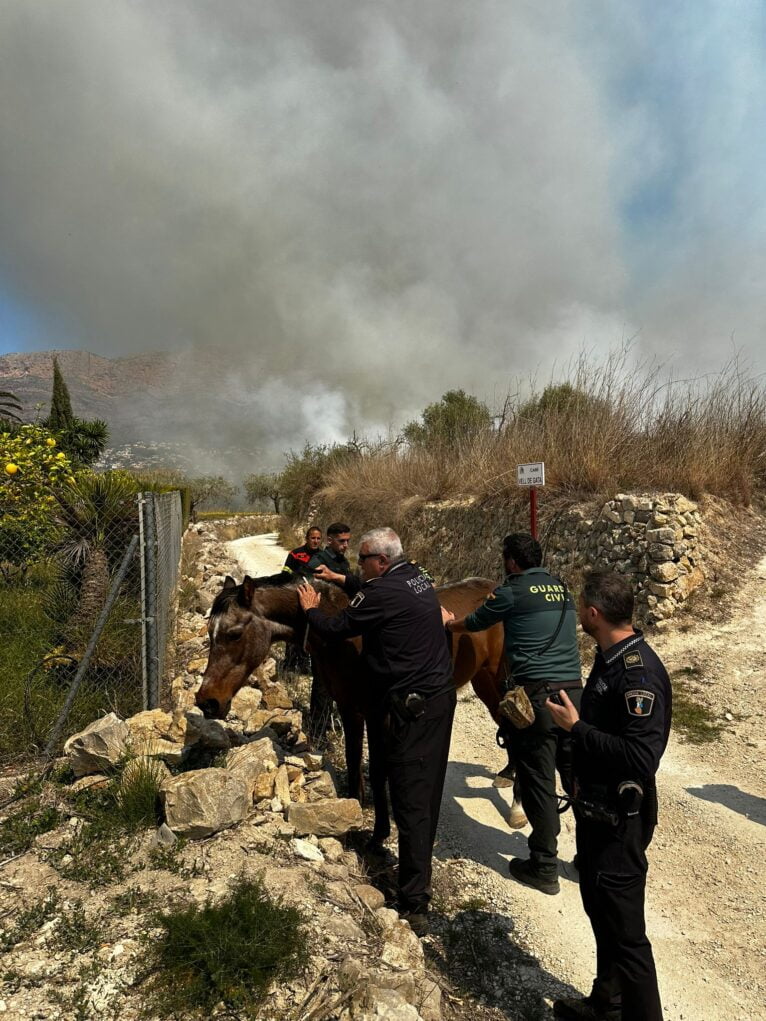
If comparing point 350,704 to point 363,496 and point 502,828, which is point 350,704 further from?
point 363,496

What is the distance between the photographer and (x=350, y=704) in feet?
14.4

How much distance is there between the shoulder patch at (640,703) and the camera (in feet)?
7.52

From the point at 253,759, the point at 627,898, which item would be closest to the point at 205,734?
the point at 253,759

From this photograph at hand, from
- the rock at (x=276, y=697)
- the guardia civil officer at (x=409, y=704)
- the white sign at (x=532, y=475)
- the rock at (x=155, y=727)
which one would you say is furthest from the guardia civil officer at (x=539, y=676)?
the white sign at (x=532, y=475)

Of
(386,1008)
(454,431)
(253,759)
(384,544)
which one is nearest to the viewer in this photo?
(386,1008)

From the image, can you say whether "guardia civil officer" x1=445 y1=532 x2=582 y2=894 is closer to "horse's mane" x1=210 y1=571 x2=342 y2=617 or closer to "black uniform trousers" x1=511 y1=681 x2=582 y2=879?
"black uniform trousers" x1=511 y1=681 x2=582 y2=879

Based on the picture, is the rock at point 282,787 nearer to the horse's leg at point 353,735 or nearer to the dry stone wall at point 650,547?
the horse's leg at point 353,735

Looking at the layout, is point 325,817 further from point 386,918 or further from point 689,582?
point 689,582

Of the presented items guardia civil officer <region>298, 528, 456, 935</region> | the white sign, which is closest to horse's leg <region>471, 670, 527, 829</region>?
guardia civil officer <region>298, 528, 456, 935</region>

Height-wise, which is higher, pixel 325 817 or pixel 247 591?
pixel 247 591

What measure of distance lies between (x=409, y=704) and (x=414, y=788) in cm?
52

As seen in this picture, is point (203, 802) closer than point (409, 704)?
No

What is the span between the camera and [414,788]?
330 cm

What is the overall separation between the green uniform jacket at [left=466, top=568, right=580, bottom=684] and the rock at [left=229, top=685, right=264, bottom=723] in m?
3.00
